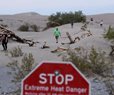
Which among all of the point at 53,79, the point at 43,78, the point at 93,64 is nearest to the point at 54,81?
the point at 53,79

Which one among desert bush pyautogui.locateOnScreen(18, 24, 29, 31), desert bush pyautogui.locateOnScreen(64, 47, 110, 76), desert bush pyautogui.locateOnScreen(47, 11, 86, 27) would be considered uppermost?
desert bush pyautogui.locateOnScreen(64, 47, 110, 76)

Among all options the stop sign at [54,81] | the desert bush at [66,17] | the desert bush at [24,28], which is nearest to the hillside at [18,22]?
the desert bush at [24,28]

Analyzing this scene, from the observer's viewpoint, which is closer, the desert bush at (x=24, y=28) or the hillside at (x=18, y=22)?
the desert bush at (x=24, y=28)

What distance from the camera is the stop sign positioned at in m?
6.64

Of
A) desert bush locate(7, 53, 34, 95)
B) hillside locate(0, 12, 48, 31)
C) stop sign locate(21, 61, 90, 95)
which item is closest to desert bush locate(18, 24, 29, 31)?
hillside locate(0, 12, 48, 31)

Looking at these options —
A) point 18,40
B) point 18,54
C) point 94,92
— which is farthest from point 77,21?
point 94,92

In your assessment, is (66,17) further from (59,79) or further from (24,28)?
(59,79)

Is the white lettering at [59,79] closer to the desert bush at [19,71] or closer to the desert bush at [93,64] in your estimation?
the desert bush at [19,71]

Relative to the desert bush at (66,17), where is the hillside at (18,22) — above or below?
below

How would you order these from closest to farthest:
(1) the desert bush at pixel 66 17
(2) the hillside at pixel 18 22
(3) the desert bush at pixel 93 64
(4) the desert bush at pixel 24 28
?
1. (3) the desert bush at pixel 93 64
2. (4) the desert bush at pixel 24 28
3. (1) the desert bush at pixel 66 17
4. (2) the hillside at pixel 18 22

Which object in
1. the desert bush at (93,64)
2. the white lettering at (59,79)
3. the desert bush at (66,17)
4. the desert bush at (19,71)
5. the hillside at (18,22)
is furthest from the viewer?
the hillside at (18,22)

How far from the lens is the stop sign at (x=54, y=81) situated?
6.64 meters

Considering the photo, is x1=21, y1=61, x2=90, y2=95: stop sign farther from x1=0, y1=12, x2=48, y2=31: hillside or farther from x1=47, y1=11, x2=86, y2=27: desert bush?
x1=47, y1=11, x2=86, y2=27: desert bush

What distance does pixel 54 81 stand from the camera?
6652 mm
